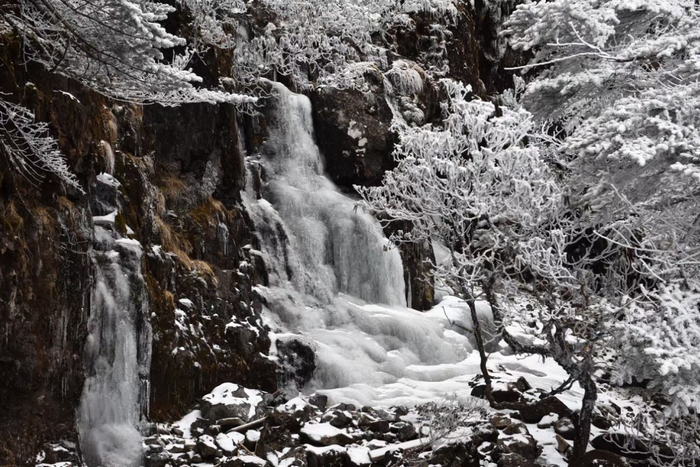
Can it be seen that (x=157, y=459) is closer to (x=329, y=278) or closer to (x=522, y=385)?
(x=522, y=385)

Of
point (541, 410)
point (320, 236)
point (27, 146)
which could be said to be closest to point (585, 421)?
point (541, 410)

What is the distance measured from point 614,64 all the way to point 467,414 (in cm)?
561

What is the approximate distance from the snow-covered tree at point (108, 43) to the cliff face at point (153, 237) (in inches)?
18.5

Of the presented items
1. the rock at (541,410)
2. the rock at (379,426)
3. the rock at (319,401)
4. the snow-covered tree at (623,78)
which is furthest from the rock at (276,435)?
the snow-covered tree at (623,78)

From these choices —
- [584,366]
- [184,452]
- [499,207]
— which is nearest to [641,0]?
[584,366]

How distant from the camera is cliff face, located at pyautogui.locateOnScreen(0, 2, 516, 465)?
26.9ft

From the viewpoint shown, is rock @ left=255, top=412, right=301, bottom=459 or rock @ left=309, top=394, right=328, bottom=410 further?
rock @ left=309, top=394, right=328, bottom=410

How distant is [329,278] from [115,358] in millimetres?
6556

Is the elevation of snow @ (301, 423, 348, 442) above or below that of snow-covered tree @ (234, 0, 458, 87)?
below

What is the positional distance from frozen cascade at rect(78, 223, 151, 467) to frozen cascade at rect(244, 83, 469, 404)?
341cm

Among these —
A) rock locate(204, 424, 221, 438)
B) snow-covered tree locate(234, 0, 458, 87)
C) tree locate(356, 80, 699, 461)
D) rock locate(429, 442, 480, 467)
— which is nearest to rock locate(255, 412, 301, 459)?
rock locate(204, 424, 221, 438)

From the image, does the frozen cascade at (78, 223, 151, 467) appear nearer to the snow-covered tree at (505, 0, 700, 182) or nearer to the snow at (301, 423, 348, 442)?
the snow at (301, 423, 348, 442)

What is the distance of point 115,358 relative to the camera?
32.6 ft

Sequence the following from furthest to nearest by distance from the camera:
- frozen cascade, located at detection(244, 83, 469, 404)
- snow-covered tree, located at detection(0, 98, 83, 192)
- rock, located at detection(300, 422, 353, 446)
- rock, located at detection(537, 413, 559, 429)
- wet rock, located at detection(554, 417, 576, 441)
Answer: frozen cascade, located at detection(244, 83, 469, 404) → rock, located at detection(537, 413, 559, 429) → wet rock, located at detection(554, 417, 576, 441) → rock, located at detection(300, 422, 353, 446) → snow-covered tree, located at detection(0, 98, 83, 192)
